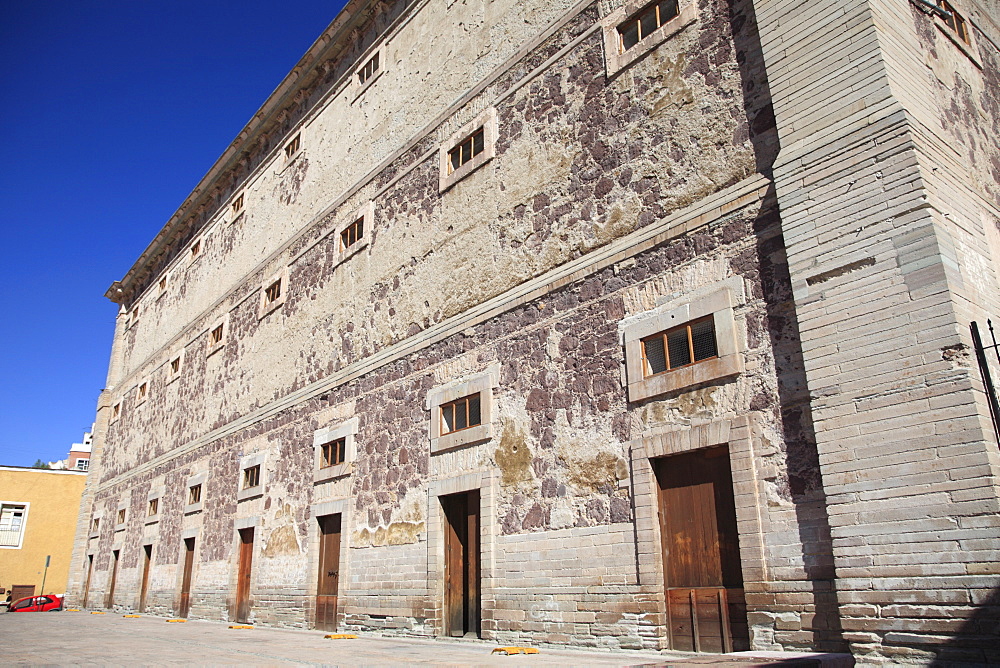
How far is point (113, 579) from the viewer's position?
22.6 m

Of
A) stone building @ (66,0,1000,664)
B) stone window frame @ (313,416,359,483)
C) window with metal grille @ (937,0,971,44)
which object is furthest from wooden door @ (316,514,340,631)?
window with metal grille @ (937,0,971,44)

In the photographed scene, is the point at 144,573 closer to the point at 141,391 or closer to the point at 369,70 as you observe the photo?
the point at 141,391

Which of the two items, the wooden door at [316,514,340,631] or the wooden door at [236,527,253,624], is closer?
the wooden door at [316,514,340,631]

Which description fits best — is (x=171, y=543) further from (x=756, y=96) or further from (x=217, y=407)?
(x=756, y=96)

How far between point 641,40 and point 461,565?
762 cm

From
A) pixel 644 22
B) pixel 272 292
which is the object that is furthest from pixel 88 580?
pixel 644 22

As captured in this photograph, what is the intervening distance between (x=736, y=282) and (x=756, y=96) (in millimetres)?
2096

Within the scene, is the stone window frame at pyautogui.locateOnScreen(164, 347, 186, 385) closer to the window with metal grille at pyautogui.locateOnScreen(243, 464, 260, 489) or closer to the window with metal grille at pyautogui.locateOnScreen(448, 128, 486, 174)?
the window with metal grille at pyautogui.locateOnScreen(243, 464, 260, 489)

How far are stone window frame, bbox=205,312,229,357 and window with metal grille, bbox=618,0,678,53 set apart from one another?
1358 cm

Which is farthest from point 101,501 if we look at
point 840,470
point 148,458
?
point 840,470

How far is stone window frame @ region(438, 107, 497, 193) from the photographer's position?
443 inches

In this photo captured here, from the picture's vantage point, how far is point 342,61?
16625 mm

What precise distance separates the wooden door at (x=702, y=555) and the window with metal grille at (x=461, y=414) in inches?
133

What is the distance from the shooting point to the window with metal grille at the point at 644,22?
9.00 metres
